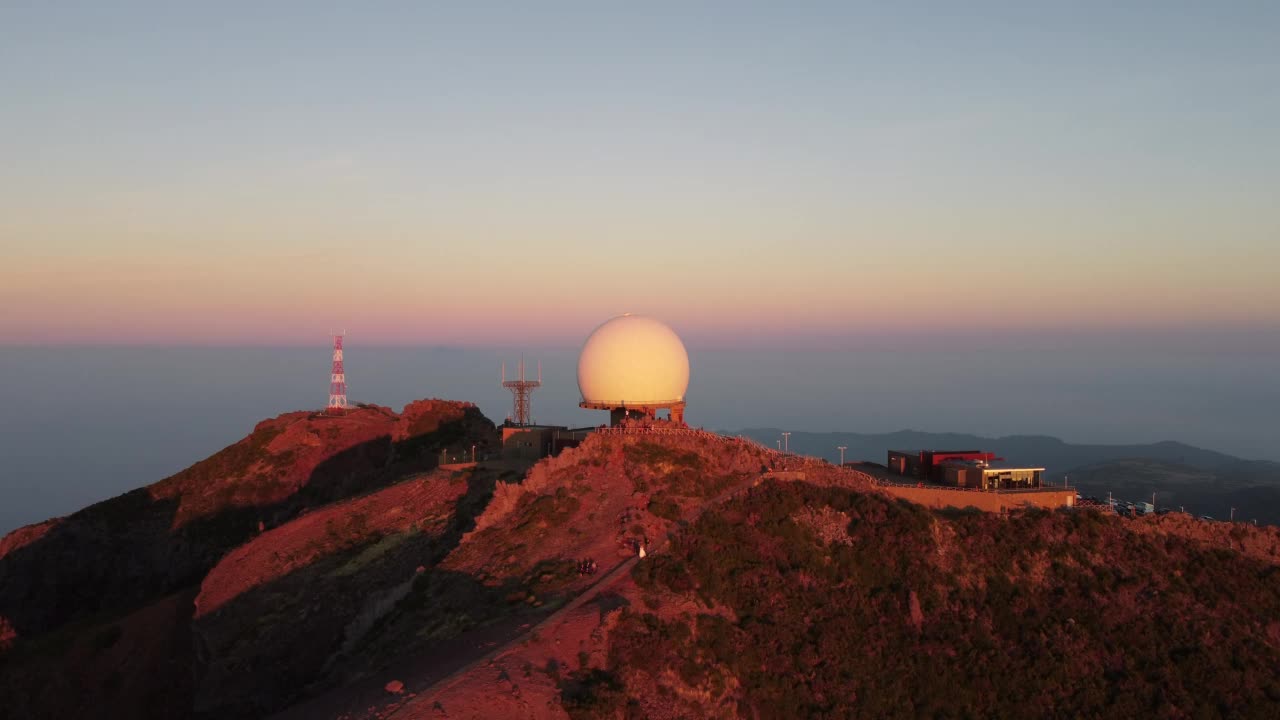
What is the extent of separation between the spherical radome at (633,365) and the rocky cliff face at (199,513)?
17973 mm

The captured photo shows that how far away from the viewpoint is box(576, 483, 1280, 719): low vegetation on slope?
2373 centimetres

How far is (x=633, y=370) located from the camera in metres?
45.1

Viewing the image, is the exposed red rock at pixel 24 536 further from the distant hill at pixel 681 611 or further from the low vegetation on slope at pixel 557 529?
the low vegetation on slope at pixel 557 529

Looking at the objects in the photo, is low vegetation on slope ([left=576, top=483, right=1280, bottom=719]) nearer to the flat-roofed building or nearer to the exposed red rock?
the flat-roofed building

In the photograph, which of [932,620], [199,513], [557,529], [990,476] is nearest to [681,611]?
[557,529]

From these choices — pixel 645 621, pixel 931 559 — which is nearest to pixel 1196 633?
pixel 931 559

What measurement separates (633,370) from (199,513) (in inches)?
1648

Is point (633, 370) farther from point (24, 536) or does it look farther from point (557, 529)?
point (24, 536)

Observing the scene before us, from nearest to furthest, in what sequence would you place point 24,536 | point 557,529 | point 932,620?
1. point 932,620
2. point 557,529
3. point 24,536

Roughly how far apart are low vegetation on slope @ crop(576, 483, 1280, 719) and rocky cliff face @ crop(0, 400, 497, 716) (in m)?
33.9

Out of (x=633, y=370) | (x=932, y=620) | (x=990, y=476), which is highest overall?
(x=633, y=370)

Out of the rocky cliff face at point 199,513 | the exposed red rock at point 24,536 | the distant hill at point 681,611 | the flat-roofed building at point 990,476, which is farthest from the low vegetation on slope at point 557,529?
the exposed red rock at point 24,536

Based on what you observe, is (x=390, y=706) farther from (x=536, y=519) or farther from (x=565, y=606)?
(x=536, y=519)

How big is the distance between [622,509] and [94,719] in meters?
28.6
